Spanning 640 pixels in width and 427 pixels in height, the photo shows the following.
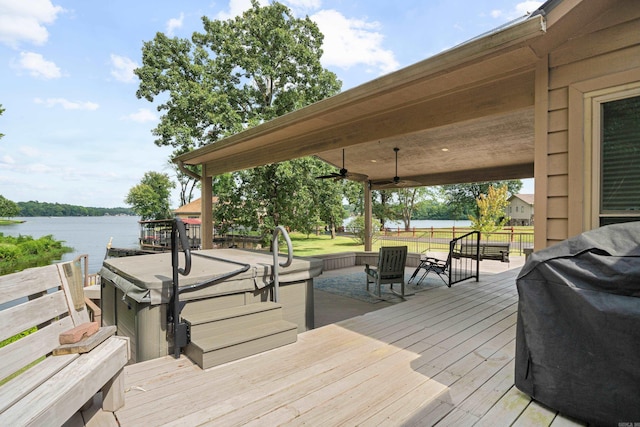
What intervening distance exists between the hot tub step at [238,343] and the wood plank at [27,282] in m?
1.02

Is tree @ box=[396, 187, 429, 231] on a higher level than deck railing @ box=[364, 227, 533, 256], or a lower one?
higher

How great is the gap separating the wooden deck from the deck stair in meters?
0.07

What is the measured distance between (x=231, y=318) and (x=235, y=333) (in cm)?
13

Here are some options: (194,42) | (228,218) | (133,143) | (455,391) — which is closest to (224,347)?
(455,391)

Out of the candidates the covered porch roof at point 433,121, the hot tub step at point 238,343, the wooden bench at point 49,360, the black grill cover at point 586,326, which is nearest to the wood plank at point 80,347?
the wooden bench at point 49,360

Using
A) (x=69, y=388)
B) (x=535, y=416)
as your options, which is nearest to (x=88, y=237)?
(x=69, y=388)

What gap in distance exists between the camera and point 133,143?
2431cm

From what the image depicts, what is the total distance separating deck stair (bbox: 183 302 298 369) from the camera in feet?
7.80

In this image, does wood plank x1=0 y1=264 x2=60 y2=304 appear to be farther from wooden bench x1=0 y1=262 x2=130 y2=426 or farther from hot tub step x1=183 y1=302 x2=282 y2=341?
hot tub step x1=183 y1=302 x2=282 y2=341

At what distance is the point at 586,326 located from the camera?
164 centimetres

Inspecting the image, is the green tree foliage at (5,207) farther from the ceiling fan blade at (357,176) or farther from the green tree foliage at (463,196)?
the green tree foliage at (463,196)

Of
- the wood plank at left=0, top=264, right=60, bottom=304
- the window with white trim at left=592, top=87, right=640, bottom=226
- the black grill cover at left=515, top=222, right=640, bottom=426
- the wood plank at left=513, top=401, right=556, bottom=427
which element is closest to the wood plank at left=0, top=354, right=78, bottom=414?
the wood plank at left=0, top=264, right=60, bottom=304

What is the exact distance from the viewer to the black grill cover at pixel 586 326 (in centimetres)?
154

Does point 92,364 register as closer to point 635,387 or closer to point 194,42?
point 635,387
